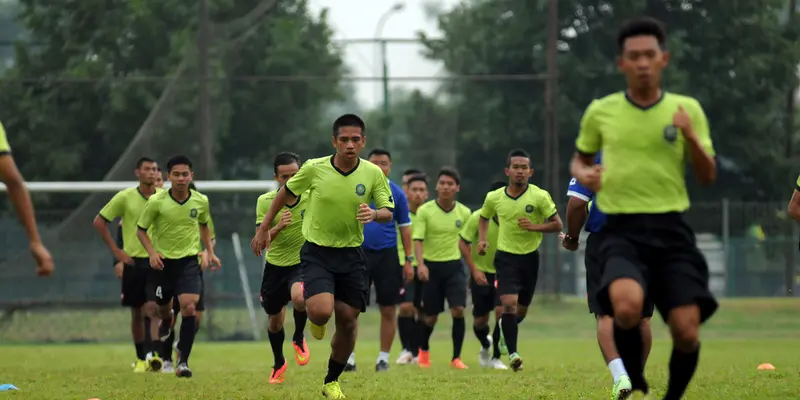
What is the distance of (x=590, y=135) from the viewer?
802 cm

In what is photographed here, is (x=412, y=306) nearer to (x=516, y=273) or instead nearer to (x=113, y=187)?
(x=516, y=273)

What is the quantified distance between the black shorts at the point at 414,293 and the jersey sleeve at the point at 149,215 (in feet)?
12.6

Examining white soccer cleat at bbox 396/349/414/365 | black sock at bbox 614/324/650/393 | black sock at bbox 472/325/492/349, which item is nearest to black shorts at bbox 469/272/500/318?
black sock at bbox 472/325/492/349

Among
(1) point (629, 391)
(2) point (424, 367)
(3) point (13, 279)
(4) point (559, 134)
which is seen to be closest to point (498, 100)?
(4) point (559, 134)

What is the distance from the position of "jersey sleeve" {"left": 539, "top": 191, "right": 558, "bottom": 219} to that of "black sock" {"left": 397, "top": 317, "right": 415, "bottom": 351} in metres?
3.34

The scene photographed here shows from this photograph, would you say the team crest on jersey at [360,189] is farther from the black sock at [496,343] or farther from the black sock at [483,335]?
the black sock at [483,335]

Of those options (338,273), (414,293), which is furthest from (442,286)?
(338,273)

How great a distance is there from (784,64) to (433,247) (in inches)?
736

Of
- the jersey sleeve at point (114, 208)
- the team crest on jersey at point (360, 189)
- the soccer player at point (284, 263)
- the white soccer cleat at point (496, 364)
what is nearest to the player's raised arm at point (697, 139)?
the team crest on jersey at point (360, 189)

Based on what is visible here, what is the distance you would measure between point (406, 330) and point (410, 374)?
335cm

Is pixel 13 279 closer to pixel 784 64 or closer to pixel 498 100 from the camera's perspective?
pixel 498 100

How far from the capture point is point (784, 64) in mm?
33531

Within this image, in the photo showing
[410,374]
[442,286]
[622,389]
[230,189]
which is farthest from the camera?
[230,189]

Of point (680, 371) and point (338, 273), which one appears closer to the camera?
point (680, 371)
